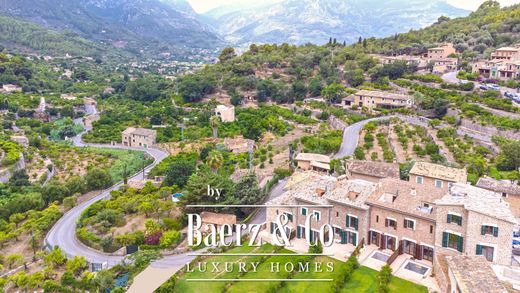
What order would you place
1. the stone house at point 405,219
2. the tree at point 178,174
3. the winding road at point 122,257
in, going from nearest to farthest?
the stone house at point 405,219 → the winding road at point 122,257 → the tree at point 178,174

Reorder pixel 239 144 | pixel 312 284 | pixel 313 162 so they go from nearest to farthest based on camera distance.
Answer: pixel 312 284, pixel 313 162, pixel 239 144

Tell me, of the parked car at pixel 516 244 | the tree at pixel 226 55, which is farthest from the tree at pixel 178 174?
the tree at pixel 226 55

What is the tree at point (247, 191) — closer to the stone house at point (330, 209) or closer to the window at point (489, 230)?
the stone house at point (330, 209)

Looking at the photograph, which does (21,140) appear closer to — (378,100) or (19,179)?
(19,179)

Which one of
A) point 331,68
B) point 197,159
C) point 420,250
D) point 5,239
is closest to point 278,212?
point 420,250

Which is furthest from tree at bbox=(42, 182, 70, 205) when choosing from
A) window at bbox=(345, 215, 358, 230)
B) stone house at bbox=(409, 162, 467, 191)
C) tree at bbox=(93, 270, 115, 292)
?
stone house at bbox=(409, 162, 467, 191)

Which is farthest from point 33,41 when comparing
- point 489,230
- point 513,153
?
point 489,230

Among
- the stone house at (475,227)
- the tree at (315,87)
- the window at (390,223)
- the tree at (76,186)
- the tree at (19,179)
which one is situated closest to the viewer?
the stone house at (475,227)
